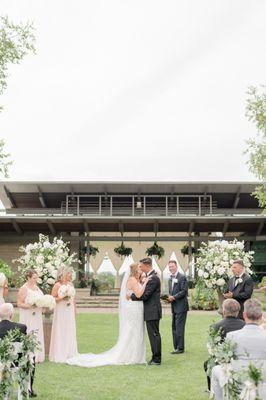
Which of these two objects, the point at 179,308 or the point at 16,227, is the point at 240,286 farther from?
the point at 16,227

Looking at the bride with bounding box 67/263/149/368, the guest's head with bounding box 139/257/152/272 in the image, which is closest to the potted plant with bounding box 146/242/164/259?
the bride with bounding box 67/263/149/368

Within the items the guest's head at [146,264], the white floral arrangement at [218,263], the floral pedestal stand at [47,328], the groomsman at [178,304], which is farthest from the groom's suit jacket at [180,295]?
the floral pedestal stand at [47,328]

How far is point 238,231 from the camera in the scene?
108 feet

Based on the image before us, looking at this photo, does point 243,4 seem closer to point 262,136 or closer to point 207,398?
point 207,398

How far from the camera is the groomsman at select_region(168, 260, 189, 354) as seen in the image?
36.0ft

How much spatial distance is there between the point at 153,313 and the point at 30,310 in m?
2.09

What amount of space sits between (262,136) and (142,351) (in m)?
15.6

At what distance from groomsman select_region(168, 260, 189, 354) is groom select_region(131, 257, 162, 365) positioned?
1.06 m

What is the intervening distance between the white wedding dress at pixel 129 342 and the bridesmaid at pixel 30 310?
0.62 metres

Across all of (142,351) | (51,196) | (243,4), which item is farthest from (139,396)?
(51,196)

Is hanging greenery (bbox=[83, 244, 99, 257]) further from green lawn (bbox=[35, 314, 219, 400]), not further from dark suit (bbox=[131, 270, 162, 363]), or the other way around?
dark suit (bbox=[131, 270, 162, 363])

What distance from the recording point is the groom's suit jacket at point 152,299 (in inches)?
389

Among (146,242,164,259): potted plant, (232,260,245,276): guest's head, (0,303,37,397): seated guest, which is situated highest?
(146,242,164,259): potted plant

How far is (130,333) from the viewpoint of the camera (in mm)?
10164
